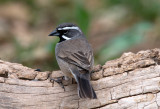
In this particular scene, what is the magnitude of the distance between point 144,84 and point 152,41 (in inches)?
236

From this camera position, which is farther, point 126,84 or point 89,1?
point 89,1

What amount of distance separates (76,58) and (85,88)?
1.01 meters

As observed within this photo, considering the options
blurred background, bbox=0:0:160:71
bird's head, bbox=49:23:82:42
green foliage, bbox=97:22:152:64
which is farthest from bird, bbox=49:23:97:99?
green foliage, bbox=97:22:152:64

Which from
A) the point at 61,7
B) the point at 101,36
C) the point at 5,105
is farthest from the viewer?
the point at 61,7

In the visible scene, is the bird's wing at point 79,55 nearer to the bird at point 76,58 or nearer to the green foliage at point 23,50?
the bird at point 76,58

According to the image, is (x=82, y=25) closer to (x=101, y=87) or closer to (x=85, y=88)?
(x=101, y=87)

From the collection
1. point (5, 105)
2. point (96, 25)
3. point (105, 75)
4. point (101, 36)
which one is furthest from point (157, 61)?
point (96, 25)

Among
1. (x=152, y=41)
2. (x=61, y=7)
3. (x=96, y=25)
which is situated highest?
(x=61, y=7)

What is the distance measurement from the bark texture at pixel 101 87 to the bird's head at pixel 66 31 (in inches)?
53.4

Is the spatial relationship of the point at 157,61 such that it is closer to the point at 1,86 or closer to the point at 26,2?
the point at 1,86

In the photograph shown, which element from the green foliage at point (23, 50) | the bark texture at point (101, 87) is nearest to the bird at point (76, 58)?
the bark texture at point (101, 87)

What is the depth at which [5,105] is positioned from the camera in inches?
277

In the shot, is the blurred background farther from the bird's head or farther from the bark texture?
the bark texture

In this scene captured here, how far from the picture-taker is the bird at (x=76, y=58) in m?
7.07
